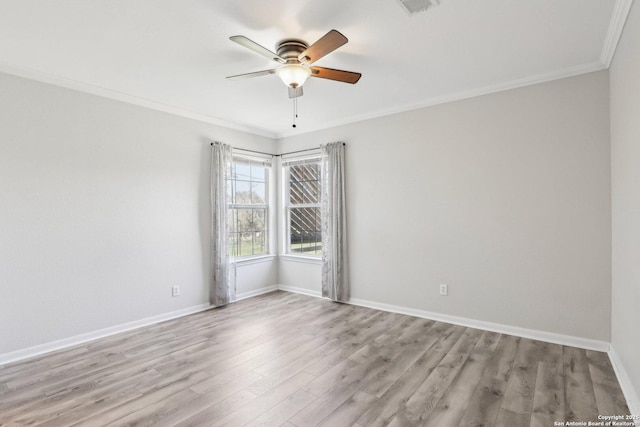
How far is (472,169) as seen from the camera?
3.64 m

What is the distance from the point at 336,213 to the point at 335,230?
247mm

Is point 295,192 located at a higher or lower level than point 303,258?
higher

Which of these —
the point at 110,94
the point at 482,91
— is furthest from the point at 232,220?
the point at 482,91

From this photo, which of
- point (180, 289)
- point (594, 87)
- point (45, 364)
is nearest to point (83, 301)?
point (45, 364)

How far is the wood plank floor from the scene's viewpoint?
2.08m

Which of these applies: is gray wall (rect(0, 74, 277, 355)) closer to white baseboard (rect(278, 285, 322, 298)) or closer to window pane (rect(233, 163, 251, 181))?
window pane (rect(233, 163, 251, 181))

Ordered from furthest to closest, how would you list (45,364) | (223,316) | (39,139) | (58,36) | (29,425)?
(223,316) → (39,139) → (45,364) → (58,36) → (29,425)

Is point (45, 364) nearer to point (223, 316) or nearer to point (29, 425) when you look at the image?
point (29, 425)

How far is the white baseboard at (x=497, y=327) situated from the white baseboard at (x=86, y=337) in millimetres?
2347

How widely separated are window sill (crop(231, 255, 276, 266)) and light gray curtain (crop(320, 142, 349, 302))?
1104 millimetres

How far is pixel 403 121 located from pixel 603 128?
1.98 metres

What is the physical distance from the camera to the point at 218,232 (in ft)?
14.6

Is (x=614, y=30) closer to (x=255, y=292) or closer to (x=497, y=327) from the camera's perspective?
(x=497, y=327)

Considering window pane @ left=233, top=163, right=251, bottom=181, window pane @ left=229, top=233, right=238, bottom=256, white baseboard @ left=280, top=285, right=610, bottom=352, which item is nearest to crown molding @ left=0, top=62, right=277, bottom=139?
window pane @ left=233, top=163, right=251, bottom=181
